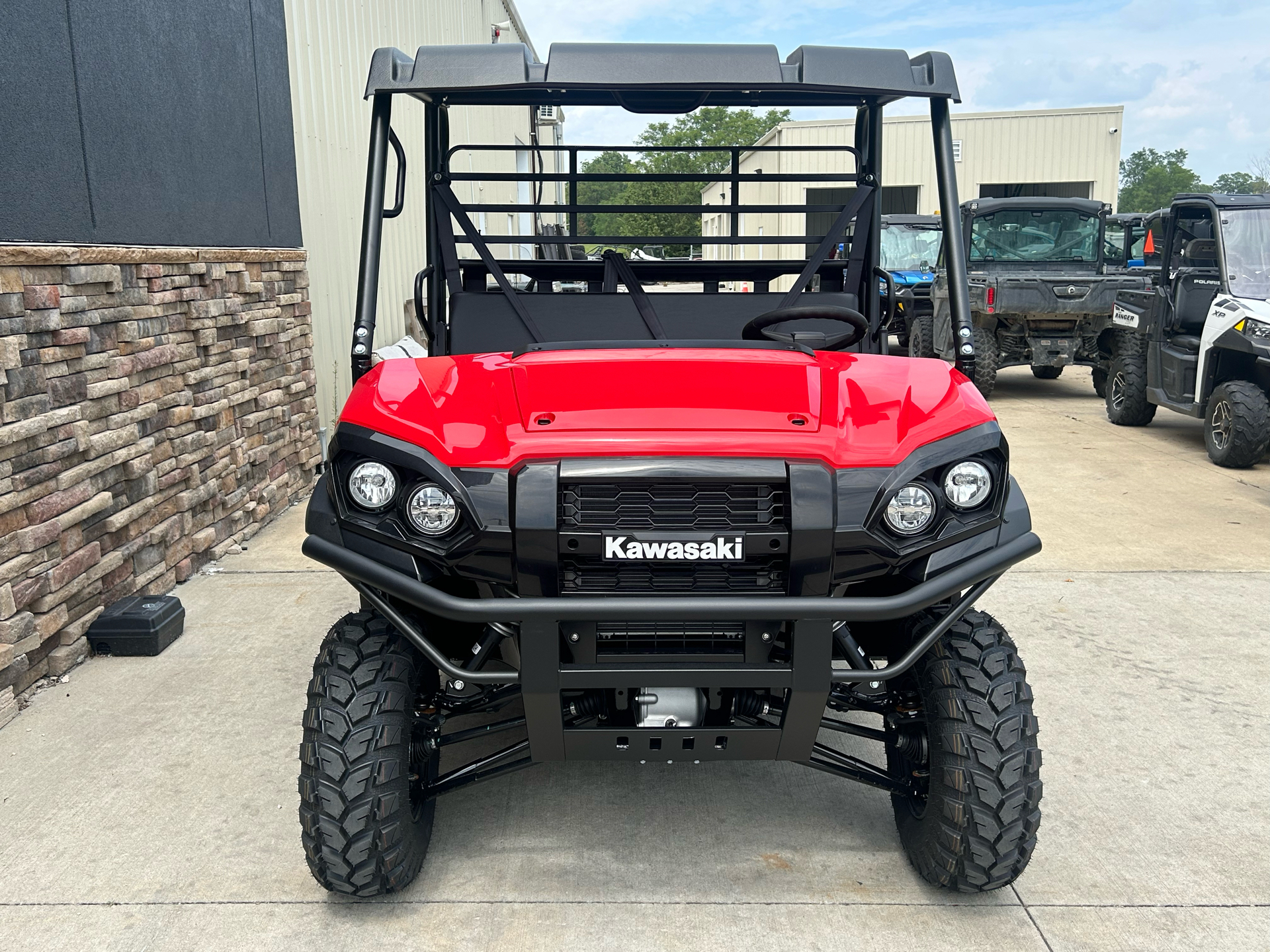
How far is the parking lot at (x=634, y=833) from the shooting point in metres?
2.48

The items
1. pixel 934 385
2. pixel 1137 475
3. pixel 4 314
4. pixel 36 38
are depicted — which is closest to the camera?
pixel 934 385

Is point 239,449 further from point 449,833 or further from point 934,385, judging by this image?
point 934,385

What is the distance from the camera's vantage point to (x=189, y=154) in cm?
523

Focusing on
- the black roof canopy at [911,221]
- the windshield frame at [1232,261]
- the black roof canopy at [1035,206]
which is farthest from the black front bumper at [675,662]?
Result: the black roof canopy at [911,221]

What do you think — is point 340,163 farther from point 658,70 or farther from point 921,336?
point 921,336

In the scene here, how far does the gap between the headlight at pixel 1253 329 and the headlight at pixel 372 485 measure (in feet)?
21.7

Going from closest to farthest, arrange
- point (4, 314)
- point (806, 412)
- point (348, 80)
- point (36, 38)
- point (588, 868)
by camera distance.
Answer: point (806, 412)
point (588, 868)
point (4, 314)
point (36, 38)
point (348, 80)

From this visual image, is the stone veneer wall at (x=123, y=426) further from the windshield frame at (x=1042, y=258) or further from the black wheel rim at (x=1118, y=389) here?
the windshield frame at (x=1042, y=258)

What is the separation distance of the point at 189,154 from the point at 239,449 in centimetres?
146

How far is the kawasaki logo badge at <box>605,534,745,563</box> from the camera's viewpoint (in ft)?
7.20

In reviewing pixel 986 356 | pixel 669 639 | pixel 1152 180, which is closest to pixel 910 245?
pixel 986 356

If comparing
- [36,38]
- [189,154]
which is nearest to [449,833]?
[36,38]

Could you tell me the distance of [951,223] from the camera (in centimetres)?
320

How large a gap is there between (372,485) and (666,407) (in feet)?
2.12
